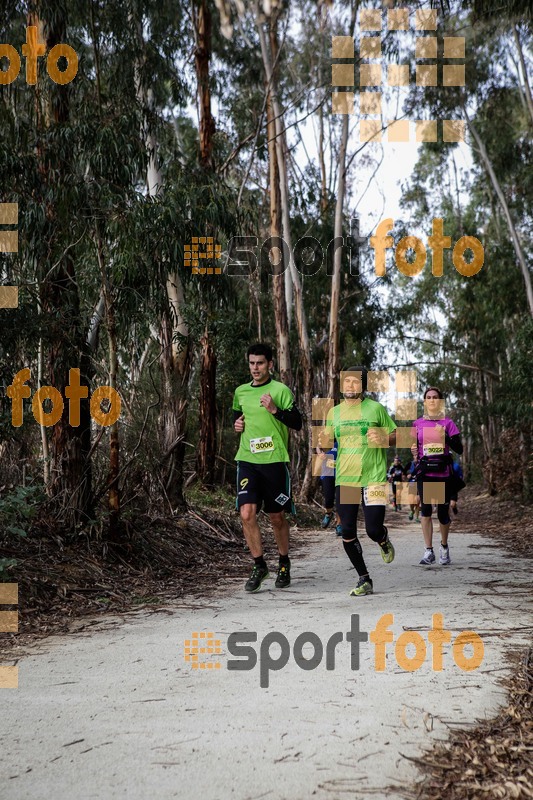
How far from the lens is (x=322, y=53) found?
783 inches

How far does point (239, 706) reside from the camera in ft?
12.4

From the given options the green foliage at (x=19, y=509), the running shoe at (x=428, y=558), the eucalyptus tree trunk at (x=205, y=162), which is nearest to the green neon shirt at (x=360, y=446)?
the running shoe at (x=428, y=558)

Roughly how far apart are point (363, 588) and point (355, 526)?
500mm

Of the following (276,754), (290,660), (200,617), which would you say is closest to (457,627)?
(290,660)

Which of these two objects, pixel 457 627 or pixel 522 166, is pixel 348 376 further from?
pixel 522 166

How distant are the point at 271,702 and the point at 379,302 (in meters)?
23.1

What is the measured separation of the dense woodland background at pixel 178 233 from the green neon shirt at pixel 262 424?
136 cm

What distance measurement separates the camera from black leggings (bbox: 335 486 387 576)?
22.5 feet

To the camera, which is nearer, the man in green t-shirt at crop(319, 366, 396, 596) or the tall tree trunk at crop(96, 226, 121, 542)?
the man in green t-shirt at crop(319, 366, 396, 596)

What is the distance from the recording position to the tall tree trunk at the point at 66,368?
8062 mm

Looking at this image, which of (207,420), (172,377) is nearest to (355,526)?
(172,377)

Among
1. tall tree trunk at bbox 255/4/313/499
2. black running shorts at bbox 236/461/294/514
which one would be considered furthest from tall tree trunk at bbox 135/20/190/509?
tall tree trunk at bbox 255/4/313/499

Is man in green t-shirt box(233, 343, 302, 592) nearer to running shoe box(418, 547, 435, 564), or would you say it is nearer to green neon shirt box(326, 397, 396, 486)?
green neon shirt box(326, 397, 396, 486)

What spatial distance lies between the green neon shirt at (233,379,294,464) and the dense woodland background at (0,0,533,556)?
1.36 m
